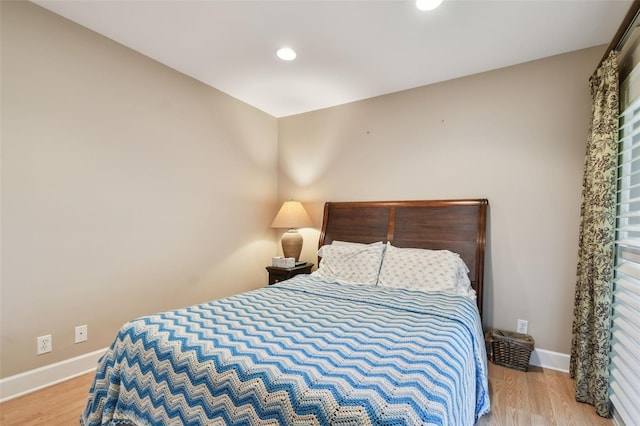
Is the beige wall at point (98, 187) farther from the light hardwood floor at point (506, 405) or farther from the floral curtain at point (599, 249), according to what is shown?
the floral curtain at point (599, 249)

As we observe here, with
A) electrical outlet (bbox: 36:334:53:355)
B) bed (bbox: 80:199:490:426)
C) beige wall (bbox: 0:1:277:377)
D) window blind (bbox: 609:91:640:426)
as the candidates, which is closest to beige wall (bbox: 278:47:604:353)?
window blind (bbox: 609:91:640:426)

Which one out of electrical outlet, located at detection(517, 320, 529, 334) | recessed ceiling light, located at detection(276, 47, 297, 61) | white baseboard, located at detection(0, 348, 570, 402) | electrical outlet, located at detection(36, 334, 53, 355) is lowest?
white baseboard, located at detection(0, 348, 570, 402)

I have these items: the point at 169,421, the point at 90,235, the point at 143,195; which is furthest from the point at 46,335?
the point at 169,421

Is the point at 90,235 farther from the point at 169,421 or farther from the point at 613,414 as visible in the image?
the point at 613,414

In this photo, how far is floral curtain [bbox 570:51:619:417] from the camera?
184 cm

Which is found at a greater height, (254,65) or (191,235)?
(254,65)

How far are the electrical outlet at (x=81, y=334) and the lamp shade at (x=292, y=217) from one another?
191cm

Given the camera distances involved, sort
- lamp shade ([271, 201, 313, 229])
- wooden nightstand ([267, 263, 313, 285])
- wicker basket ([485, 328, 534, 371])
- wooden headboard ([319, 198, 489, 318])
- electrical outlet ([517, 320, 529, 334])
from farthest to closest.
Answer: lamp shade ([271, 201, 313, 229]), wooden nightstand ([267, 263, 313, 285]), wooden headboard ([319, 198, 489, 318]), electrical outlet ([517, 320, 529, 334]), wicker basket ([485, 328, 534, 371])

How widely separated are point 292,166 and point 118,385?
2941 millimetres

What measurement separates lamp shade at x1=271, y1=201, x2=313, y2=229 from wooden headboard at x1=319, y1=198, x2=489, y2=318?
241 millimetres

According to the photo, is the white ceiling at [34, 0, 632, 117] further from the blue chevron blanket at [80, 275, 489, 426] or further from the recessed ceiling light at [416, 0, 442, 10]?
the blue chevron blanket at [80, 275, 489, 426]

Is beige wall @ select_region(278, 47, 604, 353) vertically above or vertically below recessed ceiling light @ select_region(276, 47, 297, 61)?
below

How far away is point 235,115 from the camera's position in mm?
3404

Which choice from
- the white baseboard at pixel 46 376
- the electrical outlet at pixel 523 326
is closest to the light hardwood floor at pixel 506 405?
the white baseboard at pixel 46 376
